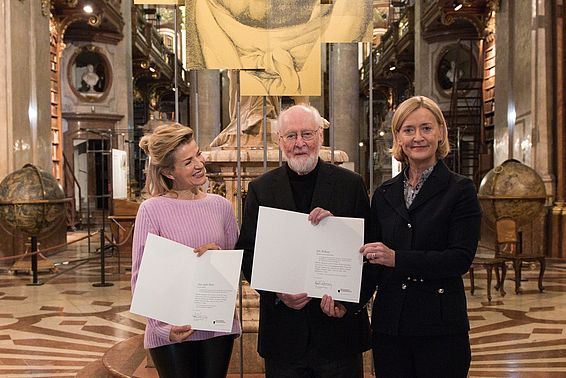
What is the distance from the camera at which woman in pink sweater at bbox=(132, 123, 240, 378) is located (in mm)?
2648

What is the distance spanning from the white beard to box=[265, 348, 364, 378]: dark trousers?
26.3 inches

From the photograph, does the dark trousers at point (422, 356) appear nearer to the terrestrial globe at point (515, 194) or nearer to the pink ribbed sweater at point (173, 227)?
the pink ribbed sweater at point (173, 227)

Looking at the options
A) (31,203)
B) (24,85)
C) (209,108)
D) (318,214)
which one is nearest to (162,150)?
(318,214)

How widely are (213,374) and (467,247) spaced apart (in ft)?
A: 3.49

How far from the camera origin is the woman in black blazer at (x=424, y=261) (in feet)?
7.95

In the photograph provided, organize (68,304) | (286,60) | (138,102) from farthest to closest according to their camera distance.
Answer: (138,102)
(68,304)
(286,60)

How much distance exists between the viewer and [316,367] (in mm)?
2592

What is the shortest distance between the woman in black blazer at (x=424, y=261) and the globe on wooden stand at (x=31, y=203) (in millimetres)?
8097

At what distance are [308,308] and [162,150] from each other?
32.0 inches

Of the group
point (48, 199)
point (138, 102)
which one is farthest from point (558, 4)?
point (138, 102)

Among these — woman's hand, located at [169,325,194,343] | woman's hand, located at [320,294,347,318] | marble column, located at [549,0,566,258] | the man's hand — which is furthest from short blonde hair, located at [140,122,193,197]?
marble column, located at [549,0,566,258]

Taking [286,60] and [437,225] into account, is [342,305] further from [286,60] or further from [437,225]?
[286,60]

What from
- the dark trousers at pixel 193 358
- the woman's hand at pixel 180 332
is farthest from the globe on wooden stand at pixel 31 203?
the woman's hand at pixel 180 332

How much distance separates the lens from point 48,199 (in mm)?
9945
